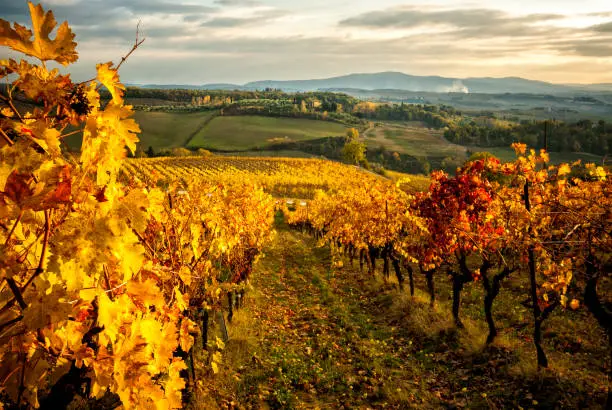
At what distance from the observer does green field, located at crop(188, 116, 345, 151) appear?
11362cm

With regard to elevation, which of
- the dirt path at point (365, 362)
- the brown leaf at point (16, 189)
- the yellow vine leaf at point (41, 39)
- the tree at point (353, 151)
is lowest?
the dirt path at point (365, 362)

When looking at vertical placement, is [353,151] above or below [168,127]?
below

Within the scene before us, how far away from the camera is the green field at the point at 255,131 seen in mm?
113625

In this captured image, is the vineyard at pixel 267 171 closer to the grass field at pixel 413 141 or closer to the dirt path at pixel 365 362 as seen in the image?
the dirt path at pixel 365 362

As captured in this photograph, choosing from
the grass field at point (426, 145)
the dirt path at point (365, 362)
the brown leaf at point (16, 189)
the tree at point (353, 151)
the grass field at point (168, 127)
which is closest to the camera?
the brown leaf at point (16, 189)

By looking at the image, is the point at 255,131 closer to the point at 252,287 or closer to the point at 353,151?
the point at 353,151

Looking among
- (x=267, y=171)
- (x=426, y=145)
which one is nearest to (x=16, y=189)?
(x=267, y=171)

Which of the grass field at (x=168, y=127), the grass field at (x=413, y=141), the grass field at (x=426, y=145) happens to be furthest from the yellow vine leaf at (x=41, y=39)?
the grass field at (x=413, y=141)

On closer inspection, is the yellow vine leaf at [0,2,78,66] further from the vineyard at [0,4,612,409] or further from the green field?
the green field

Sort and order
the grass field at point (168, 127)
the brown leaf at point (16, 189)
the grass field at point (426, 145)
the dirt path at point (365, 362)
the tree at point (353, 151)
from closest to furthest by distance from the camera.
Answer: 1. the brown leaf at point (16, 189)
2. the dirt path at point (365, 362)
3. the tree at point (353, 151)
4. the grass field at point (426, 145)
5. the grass field at point (168, 127)

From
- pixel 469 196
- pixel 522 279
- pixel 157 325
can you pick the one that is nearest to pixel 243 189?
pixel 469 196

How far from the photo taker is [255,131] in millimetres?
127250

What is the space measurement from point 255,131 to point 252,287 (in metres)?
122

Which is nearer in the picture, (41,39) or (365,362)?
(41,39)
